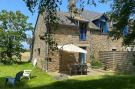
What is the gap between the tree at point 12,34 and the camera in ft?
114

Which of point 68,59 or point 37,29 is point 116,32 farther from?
point 37,29

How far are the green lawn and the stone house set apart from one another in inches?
78.2

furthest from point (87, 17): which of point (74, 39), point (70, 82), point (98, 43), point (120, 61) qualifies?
point (70, 82)

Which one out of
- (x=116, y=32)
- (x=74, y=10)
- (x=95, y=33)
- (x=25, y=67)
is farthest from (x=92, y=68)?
(x=74, y=10)

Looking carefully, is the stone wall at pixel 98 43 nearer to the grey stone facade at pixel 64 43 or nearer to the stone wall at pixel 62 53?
the grey stone facade at pixel 64 43

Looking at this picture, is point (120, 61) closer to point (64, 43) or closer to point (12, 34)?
point (64, 43)

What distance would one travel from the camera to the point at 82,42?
1284 inches

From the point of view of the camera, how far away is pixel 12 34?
3484cm

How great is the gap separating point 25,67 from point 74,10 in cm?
2098

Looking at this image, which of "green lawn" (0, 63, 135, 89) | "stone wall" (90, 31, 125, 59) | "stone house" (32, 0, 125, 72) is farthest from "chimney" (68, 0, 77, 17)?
"stone wall" (90, 31, 125, 59)

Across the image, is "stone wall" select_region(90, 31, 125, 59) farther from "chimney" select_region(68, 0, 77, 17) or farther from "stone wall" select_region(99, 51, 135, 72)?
"chimney" select_region(68, 0, 77, 17)

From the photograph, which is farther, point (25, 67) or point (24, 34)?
point (24, 34)

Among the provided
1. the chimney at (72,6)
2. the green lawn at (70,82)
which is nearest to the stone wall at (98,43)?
the green lawn at (70,82)

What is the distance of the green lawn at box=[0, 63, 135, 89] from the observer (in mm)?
16641
